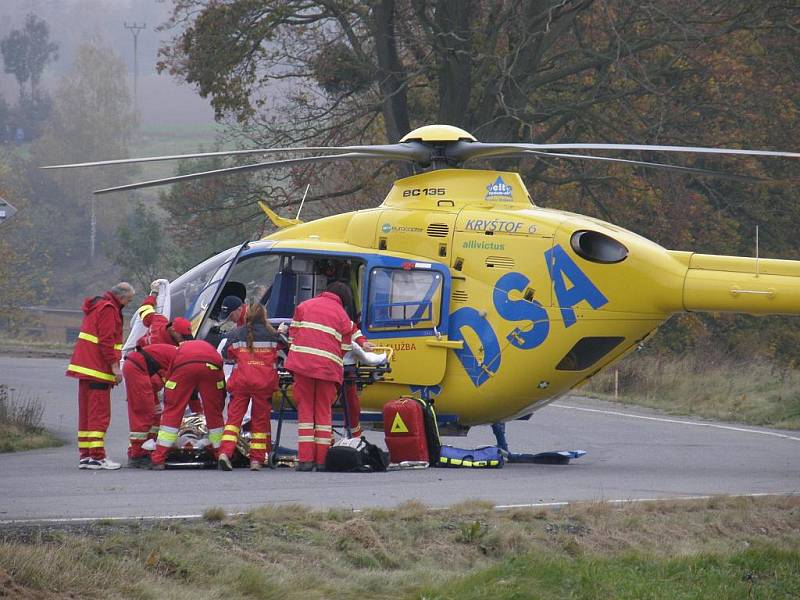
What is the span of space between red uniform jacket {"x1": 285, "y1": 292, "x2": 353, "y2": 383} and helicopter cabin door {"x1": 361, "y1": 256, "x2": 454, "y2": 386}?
55.0 inches

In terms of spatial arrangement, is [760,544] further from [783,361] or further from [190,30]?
[783,361]

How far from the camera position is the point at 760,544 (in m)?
10.3

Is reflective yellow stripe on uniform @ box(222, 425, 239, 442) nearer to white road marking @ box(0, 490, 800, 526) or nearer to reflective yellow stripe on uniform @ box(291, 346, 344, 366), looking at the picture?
reflective yellow stripe on uniform @ box(291, 346, 344, 366)

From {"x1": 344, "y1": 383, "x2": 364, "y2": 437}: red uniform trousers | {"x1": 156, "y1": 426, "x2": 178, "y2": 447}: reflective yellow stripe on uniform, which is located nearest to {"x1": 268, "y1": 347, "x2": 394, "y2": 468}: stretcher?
{"x1": 344, "y1": 383, "x2": 364, "y2": 437}: red uniform trousers

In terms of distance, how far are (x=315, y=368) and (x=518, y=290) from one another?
257cm

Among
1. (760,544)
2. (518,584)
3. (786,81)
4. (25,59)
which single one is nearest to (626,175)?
(786,81)

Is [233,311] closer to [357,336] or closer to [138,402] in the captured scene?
[138,402]

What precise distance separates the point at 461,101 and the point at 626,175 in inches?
190

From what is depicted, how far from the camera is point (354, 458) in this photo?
1340 centimetres

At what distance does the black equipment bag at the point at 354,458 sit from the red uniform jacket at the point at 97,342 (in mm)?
2412

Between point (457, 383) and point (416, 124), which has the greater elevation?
point (416, 124)

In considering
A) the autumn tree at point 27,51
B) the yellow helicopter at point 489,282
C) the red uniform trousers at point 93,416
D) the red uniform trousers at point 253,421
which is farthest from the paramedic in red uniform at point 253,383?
the autumn tree at point 27,51

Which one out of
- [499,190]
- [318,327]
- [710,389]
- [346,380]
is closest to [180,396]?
[318,327]

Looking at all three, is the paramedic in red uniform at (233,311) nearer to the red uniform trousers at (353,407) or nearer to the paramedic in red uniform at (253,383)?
the paramedic in red uniform at (253,383)
